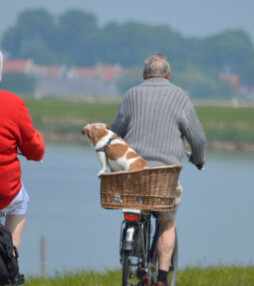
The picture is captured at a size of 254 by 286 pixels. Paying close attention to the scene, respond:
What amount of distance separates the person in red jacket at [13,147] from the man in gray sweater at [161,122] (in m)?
0.98

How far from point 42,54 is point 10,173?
188071 mm

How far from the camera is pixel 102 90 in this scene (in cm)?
15888

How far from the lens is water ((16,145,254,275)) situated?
18.0 meters

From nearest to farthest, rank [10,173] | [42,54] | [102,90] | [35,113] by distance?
1. [10,173]
2. [35,113]
3. [102,90]
4. [42,54]

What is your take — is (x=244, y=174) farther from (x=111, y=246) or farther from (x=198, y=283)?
(x=198, y=283)

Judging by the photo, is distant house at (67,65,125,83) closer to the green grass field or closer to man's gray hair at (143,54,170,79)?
the green grass field

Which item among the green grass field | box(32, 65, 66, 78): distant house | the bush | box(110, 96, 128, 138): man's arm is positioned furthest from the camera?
box(32, 65, 66, 78): distant house

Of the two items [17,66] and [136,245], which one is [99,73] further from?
[136,245]

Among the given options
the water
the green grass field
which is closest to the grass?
the water

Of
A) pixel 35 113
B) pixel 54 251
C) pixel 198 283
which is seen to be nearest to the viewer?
pixel 198 283

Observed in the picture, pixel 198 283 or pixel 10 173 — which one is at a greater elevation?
pixel 10 173

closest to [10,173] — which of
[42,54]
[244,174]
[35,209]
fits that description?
[35,209]

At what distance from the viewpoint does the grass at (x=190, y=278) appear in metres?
6.73

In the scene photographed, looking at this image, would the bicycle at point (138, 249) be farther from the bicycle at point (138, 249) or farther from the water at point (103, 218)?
the water at point (103, 218)
